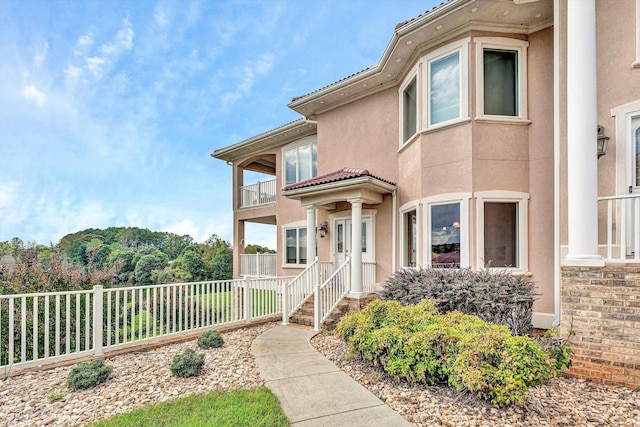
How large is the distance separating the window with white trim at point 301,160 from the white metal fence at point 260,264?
11.8 feet

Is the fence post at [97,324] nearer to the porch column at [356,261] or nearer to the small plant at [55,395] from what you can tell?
the small plant at [55,395]

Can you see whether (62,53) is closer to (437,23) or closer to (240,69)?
(240,69)

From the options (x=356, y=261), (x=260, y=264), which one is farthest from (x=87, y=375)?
(x=260, y=264)

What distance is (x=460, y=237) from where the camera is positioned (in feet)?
24.5

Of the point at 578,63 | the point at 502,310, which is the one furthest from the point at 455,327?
the point at 578,63

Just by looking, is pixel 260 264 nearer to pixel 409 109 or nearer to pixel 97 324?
pixel 97 324

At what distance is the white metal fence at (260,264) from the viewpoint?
1466 cm

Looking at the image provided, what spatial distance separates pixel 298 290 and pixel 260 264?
6.43 m

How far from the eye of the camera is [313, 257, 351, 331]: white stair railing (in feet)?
25.9

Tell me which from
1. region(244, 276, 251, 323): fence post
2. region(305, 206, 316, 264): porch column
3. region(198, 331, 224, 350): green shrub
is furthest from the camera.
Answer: region(305, 206, 316, 264): porch column

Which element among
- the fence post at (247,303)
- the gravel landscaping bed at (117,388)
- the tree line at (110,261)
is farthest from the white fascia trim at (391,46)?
the tree line at (110,261)

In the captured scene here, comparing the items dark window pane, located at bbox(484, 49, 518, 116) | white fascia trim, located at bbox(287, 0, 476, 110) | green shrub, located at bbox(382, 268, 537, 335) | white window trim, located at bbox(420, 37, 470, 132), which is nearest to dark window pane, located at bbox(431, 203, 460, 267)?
green shrub, located at bbox(382, 268, 537, 335)

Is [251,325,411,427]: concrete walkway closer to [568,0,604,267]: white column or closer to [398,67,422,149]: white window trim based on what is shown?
[568,0,604,267]: white column

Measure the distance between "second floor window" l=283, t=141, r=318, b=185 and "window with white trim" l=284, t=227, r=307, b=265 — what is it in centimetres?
220
